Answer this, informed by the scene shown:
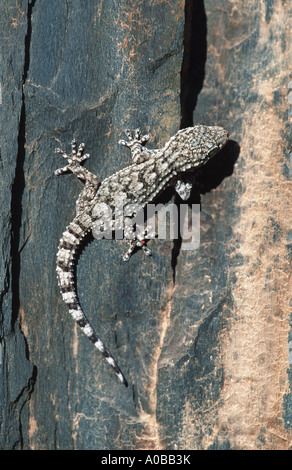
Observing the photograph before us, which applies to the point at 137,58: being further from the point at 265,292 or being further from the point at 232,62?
the point at 265,292

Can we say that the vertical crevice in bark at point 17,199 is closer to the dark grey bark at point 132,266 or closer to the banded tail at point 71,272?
the dark grey bark at point 132,266

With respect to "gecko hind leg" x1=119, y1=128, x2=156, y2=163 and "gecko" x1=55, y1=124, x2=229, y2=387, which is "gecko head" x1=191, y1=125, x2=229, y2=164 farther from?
"gecko hind leg" x1=119, y1=128, x2=156, y2=163

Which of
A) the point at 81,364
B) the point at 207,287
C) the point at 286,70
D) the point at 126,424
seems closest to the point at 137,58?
the point at 286,70

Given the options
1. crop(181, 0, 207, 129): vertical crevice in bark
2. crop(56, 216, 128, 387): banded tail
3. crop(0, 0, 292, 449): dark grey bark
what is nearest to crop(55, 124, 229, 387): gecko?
crop(56, 216, 128, 387): banded tail

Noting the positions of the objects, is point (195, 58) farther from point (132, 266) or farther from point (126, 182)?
point (132, 266)

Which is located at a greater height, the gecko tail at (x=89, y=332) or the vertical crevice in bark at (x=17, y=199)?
the vertical crevice in bark at (x=17, y=199)

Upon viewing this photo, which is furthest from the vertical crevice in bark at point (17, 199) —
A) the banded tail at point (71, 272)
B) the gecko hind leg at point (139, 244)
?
Result: the gecko hind leg at point (139, 244)
